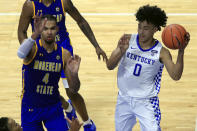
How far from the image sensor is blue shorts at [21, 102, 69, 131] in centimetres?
505

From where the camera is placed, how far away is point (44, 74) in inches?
193

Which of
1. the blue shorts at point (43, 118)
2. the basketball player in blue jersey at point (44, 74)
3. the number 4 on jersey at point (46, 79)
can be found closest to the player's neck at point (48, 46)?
the basketball player in blue jersey at point (44, 74)

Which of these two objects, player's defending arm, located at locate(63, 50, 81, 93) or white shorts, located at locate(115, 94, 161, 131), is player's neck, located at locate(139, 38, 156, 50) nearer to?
white shorts, located at locate(115, 94, 161, 131)

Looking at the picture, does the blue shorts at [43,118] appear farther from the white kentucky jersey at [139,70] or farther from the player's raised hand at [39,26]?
the player's raised hand at [39,26]

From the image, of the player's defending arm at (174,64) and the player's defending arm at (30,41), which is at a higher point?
the player's defending arm at (30,41)

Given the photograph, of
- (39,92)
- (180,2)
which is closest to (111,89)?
(39,92)

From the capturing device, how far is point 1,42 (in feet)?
30.2

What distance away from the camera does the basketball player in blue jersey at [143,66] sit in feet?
16.5

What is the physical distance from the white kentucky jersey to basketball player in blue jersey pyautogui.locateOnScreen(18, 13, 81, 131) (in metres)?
0.61

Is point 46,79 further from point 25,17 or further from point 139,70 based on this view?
point 25,17

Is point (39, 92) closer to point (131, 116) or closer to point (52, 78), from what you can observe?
point (52, 78)

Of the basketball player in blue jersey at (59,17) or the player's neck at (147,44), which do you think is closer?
the player's neck at (147,44)

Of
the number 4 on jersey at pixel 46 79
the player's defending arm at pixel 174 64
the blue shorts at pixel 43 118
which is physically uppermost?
the player's defending arm at pixel 174 64

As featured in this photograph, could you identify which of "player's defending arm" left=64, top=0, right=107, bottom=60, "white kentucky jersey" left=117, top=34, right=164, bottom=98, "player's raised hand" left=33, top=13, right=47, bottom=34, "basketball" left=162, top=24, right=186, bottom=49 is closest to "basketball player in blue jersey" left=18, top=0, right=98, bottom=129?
"player's defending arm" left=64, top=0, right=107, bottom=60
